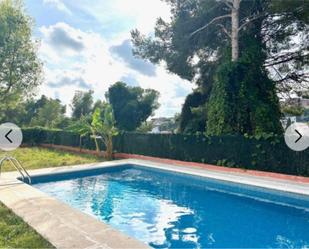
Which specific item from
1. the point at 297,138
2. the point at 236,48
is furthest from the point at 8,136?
the point at 236,48

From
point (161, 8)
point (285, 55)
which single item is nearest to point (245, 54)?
point (285, 55)

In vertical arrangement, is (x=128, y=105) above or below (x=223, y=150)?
above

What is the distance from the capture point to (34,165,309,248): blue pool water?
247 inches

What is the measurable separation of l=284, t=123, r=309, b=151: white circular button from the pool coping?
132cm

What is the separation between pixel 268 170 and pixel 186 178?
132 inches

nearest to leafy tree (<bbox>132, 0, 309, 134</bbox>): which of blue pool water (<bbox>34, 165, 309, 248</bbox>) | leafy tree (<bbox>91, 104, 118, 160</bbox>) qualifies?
leafy tree (<bbox>91, 104, 118, 160</bbox>)

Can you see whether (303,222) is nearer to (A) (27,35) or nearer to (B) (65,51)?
(B) (65,51)

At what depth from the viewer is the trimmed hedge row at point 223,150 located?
36.8ft

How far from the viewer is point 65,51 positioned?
1875cm

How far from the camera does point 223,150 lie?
13.6m

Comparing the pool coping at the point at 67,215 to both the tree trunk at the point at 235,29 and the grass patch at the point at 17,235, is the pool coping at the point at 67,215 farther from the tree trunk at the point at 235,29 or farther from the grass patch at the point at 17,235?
the tree trunk at the point at 235,29

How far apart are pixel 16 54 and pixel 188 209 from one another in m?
22.0

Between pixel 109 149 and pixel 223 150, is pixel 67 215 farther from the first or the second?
pixel 109 149

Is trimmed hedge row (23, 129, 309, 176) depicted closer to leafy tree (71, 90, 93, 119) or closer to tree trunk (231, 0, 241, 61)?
tree trunk (231, 0, 241, 61)
